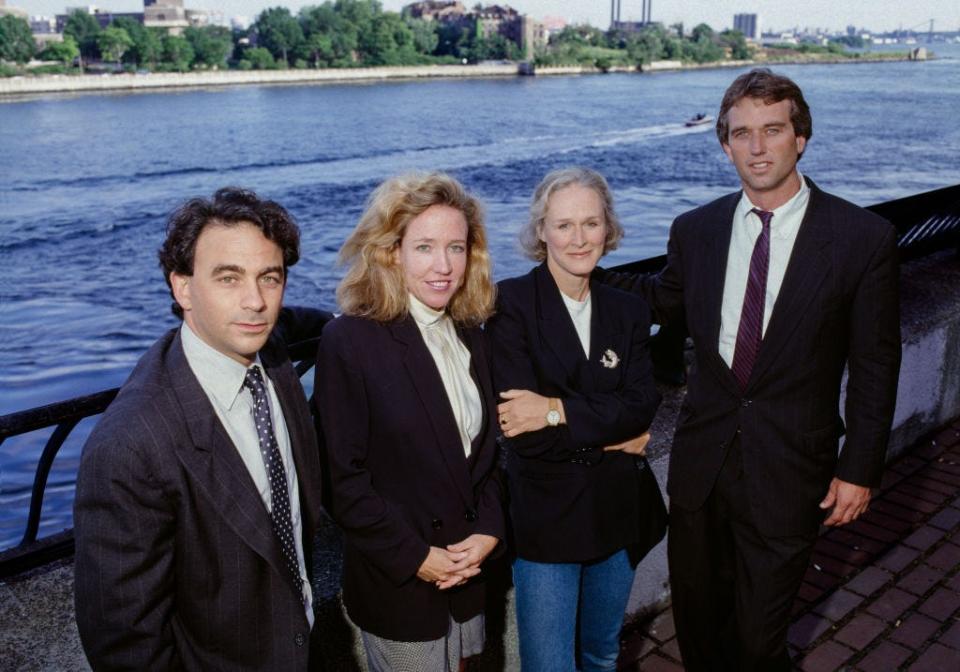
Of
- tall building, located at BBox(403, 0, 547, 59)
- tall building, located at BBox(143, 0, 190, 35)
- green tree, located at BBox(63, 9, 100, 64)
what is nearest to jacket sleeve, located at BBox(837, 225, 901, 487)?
green tree, located at BBox(63, 9, 100, 64)

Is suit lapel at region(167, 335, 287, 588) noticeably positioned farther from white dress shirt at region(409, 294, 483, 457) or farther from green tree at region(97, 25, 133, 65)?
green tree at region(97, 25, 133, 65)

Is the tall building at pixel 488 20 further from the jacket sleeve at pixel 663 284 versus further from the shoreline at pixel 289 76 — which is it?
the jacket sleeve at pixel 663 284

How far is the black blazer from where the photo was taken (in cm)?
222

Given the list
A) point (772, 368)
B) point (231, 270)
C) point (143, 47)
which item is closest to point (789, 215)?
point (772, 368)

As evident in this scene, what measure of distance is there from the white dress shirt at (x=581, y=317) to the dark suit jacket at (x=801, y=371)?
38 centimetres

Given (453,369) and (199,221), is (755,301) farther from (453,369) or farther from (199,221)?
(199,221)

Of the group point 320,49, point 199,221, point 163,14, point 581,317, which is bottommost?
point 581,317

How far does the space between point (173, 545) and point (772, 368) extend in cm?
159

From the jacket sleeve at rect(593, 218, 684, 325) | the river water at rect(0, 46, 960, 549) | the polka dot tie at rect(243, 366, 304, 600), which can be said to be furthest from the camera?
the river water at rect(0, 46, 960, 549)

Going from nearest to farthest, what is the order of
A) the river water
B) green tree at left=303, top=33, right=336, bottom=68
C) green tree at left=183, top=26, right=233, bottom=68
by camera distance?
the river water < green tree at left=183, top=26, right=233, bottom=68 < green tree at left=303, top=33, right=336, bottom=68

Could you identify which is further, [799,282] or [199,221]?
[799,282]

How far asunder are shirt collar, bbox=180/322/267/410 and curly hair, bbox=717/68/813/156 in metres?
1.51

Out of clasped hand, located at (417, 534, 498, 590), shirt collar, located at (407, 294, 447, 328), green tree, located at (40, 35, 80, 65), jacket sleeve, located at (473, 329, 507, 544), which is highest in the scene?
green tree, located at (40, 35, 80, 65)

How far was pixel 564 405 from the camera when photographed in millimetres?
2201
